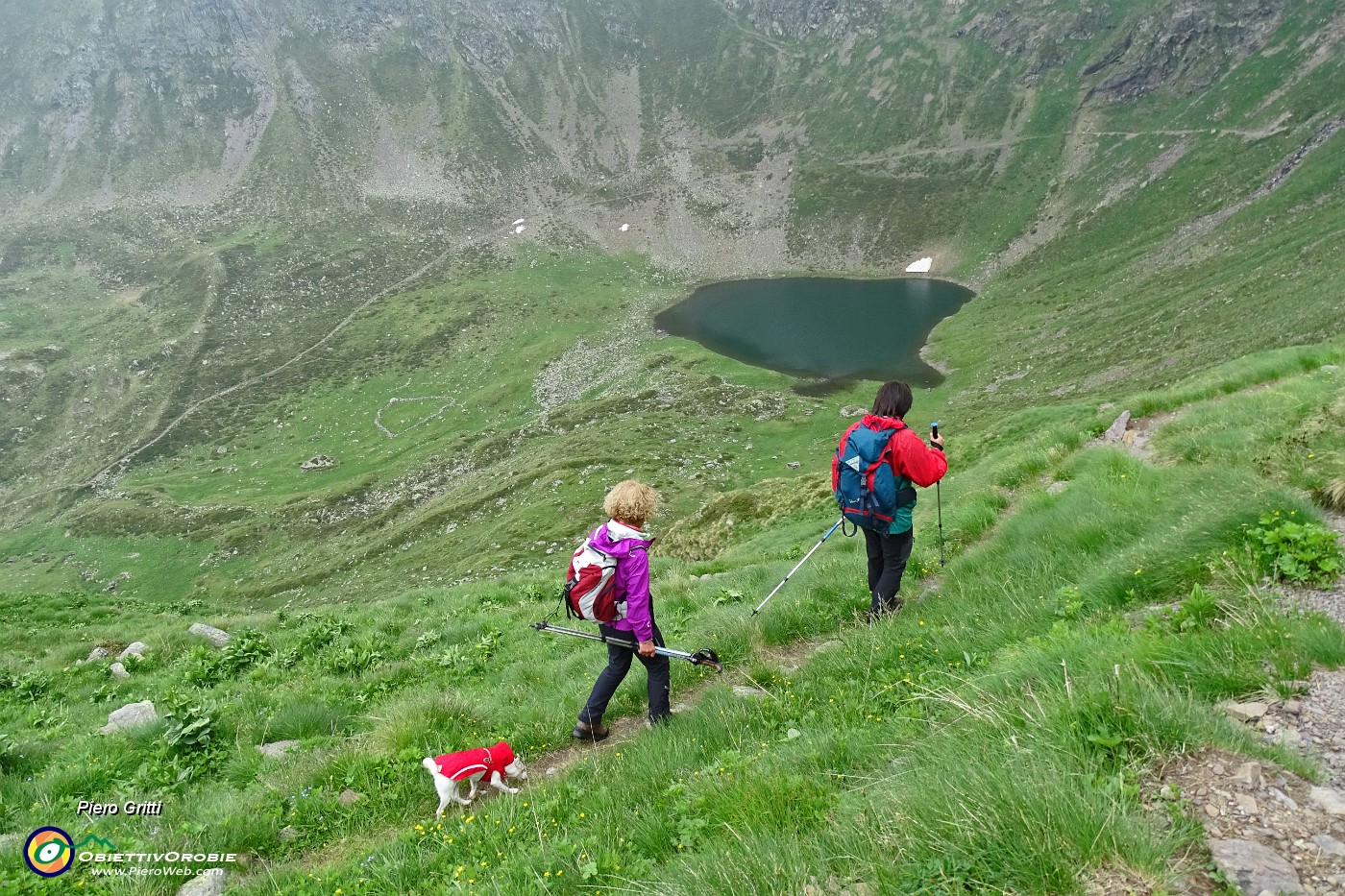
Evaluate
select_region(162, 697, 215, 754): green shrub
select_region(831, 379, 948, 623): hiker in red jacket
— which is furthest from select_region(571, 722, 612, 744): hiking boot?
select_region(162, 697, 215, 754): green shrub

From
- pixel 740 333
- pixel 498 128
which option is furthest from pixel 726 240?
pixel 498 128

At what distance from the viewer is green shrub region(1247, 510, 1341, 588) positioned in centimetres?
564

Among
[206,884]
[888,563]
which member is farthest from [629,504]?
[206,884]

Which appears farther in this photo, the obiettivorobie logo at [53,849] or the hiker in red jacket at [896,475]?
the hiker in red jacket at [896,475]

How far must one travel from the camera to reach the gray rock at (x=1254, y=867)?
2.78 metres

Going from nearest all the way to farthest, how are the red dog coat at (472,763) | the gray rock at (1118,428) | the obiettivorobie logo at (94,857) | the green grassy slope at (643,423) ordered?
the green grassy slope at (643,423), the obiettivorobie logo at (94,857), the red dog coat at (472,763), the gray rock at (1118,428)

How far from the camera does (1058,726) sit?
3939 millimetres

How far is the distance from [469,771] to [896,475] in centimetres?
610

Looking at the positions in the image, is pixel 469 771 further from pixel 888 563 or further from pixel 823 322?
pixel 823 322

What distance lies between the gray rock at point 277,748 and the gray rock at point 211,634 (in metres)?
9.01

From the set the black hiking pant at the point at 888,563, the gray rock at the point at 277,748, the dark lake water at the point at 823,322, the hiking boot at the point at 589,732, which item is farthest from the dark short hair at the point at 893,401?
the dark lake water at the point at 823,322

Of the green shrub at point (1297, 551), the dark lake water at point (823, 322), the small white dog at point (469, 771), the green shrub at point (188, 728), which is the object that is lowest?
the dark lake water at point (823, 322)

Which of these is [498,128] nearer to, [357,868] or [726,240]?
[726,240]

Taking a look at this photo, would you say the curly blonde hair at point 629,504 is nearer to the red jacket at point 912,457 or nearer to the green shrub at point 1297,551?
the red jacket at point 912,457
